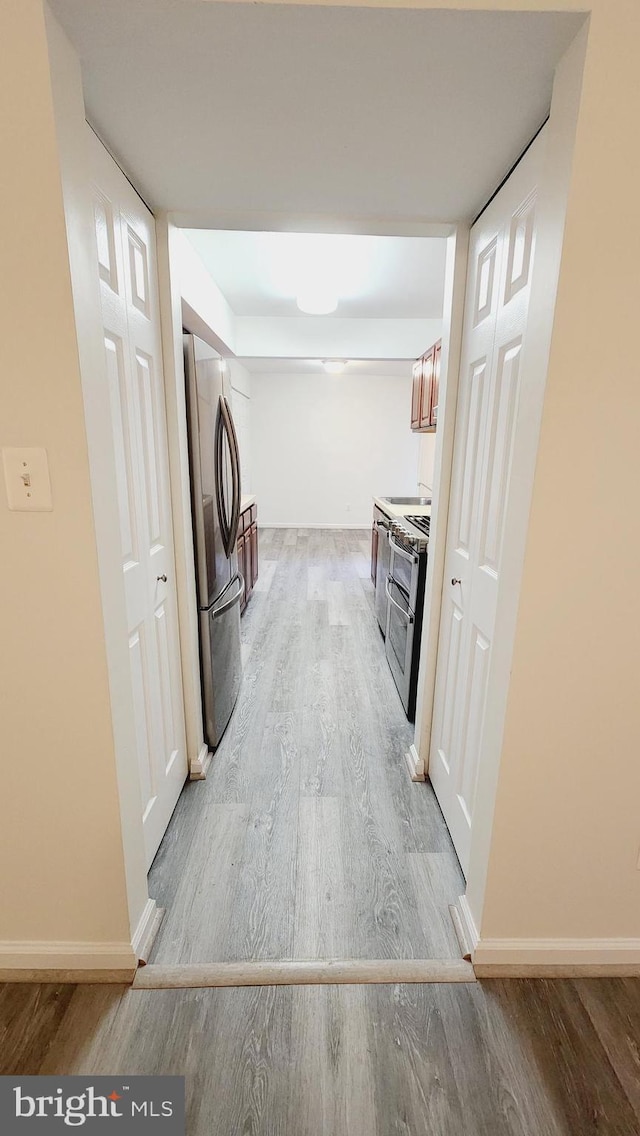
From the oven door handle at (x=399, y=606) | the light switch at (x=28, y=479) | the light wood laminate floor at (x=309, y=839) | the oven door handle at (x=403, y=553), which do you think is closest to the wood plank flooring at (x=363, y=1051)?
the light wood laminate floor at (x=309, y=839)

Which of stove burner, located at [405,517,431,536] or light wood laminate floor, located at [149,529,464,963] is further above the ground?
stove burner, located at [405,517,431,536]

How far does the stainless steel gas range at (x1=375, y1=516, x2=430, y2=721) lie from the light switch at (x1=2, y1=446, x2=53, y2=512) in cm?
168

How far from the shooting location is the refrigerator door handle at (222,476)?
217 cm

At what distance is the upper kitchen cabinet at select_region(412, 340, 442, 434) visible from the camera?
304 centimetres

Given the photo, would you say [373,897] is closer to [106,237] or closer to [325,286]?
[106,237]

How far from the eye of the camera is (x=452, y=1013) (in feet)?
4.00

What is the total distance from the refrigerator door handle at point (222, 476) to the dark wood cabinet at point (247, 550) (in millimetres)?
1348

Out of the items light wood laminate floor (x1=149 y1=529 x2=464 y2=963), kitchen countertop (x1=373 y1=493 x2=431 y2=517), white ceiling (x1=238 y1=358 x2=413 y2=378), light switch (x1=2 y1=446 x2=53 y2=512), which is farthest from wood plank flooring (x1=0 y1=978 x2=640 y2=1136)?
white ceiling (x1=238 y1=358 x2=413 y2=378)

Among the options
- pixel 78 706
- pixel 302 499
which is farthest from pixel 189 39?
pixel 302 499

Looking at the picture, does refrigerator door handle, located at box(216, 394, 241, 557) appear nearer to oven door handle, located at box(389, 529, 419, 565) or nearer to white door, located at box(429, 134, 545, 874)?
oven door handle, located at box(389, 529, 419, 565)

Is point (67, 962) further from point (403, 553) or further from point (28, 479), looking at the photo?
point (403, 553)

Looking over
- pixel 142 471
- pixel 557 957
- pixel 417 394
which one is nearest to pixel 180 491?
pixel 142 471

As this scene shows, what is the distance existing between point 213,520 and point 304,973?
1.57m

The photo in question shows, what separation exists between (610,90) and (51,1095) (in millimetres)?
2286
